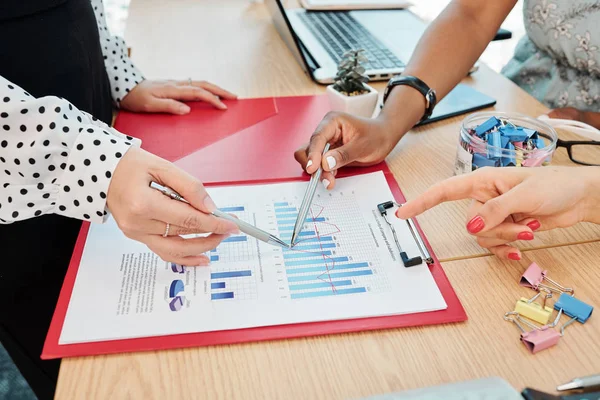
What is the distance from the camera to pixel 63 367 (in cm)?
54

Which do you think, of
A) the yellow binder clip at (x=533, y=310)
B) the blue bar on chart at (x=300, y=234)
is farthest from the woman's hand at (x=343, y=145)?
the yellow binder clip at (x=533, y=310)

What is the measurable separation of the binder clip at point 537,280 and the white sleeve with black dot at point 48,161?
1.74ft

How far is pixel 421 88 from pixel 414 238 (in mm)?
379

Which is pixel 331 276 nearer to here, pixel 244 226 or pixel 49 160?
pixel 244 226

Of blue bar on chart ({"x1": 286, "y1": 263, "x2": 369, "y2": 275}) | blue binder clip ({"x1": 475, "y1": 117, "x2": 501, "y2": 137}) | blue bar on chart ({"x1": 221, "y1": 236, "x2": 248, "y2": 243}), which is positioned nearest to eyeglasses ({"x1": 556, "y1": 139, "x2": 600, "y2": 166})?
blue binder clip ({"x1": 475, "y1": 117, "x2": 501, "y2": 137})

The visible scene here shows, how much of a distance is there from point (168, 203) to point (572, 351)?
1.59 ft

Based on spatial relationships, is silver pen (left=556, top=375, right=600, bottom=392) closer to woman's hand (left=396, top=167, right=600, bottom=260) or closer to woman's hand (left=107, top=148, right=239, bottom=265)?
woman's hand (left=396, top=167, right=600, bottom=260)

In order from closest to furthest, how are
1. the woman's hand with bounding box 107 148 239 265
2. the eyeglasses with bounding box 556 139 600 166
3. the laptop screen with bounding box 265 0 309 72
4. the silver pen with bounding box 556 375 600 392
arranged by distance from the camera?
1. the silver pen with bounding box 556 375 600 392
2. the woman's hand with bounding box 107 148 239 265
3. the eyeglasses with bounding box 556 139 600 166
4. the laptop screen with bounding box 265 0 309 72

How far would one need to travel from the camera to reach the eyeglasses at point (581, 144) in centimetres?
90

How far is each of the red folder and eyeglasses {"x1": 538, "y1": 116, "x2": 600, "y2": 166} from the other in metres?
0.32

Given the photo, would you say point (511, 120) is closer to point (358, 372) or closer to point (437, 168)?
point (437, 168)

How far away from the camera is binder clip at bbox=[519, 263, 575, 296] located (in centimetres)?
65

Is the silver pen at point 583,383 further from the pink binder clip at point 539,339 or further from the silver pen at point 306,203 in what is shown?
the silver pen at point 306,203

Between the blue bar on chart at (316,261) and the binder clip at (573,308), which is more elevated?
the binder clip at (573,308)
